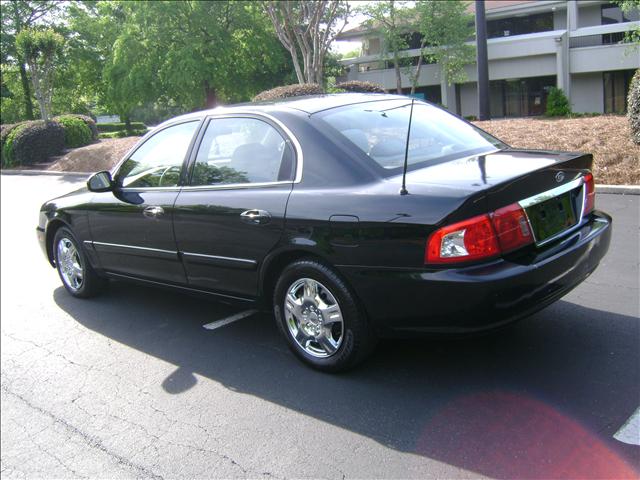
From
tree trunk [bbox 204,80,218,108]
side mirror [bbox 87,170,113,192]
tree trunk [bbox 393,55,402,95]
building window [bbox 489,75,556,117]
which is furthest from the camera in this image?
tree trunk [bbox 393,55,402,95]

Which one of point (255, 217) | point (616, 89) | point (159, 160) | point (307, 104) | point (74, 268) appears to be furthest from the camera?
point (616, 89)

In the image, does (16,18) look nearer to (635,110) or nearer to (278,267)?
(635,110)

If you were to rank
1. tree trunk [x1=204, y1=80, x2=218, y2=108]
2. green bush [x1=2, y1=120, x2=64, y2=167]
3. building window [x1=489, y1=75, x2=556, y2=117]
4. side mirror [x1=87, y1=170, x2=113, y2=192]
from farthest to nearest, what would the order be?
building window [x1=489, y1=75, x2=556, y2=117] < tree trunk [x1=204, y1=80, x2=218, y2=108] < green bush [x1=2, y1=120, x2=64, y2=167] < side mirror [x1=87, y1=170, x2=113, y2=192]

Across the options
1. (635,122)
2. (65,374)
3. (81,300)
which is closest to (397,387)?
(65,374)

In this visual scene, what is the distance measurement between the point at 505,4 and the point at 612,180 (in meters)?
30.6

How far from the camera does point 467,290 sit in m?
3.19

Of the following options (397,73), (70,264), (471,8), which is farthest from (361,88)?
(471,8)

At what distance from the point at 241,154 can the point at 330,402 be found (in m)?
1.83

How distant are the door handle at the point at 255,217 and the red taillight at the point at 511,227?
1.43 meters

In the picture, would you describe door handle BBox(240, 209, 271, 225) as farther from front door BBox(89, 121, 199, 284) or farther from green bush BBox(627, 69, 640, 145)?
green bush BBox(627, 69, 640, 145)

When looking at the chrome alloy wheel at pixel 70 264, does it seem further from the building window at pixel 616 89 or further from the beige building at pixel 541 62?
the building window at pixel 616 89

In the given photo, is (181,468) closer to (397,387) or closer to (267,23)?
(397,387)

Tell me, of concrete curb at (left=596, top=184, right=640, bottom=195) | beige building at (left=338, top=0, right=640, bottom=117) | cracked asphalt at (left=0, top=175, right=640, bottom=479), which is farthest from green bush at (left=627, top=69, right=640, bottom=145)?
beige building at (left=338, top=0, right=640, bottom=117)

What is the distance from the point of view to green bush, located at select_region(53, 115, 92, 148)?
947 inches
